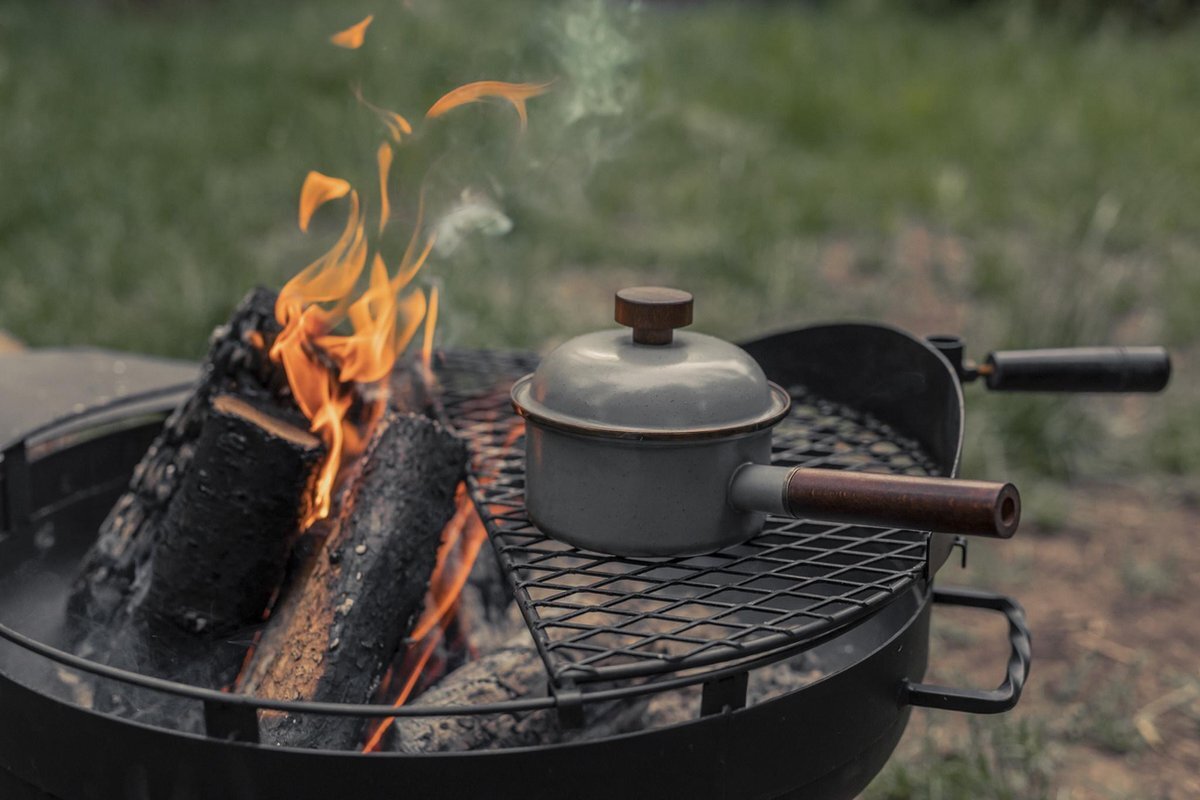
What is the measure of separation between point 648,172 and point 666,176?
95mm

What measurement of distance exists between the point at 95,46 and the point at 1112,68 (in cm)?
575

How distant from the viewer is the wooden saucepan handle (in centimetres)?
129

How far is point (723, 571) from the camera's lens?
1488 mm

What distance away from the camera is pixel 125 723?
1.32 meters

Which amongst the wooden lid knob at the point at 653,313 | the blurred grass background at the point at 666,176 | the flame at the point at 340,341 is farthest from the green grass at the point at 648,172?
the wooden lid knob at the point at 653,313

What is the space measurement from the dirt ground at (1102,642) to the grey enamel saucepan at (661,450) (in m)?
1.27

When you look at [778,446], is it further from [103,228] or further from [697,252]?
[103,228]

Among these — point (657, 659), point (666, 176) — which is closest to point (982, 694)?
point (657, 659)

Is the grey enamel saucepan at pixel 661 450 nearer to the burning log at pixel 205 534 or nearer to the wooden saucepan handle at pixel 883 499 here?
the wooden saucepan handle at pixel 883 499

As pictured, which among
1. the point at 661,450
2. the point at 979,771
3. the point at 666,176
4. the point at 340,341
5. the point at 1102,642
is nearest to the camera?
the point at 661,450

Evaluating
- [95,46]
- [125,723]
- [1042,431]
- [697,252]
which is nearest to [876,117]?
[697,252]

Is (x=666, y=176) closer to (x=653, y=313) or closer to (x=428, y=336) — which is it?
(x=428, y=336)

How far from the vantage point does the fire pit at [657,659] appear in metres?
1.28

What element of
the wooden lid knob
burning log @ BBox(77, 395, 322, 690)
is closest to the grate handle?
the wooden lid knob
